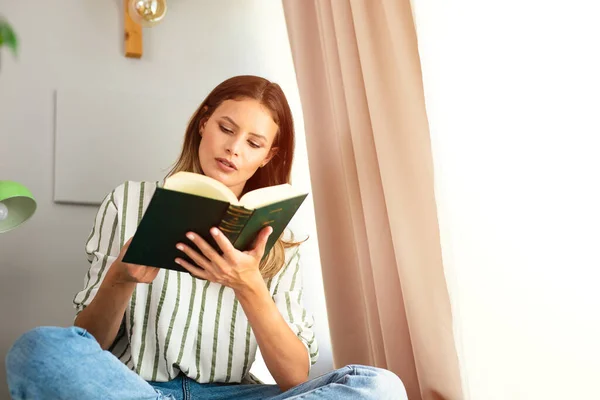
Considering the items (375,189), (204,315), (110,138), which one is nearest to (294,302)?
(204,315)

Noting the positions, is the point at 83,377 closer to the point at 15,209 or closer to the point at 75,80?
the point at 15,209

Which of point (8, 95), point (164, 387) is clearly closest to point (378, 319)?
point (164, 387)

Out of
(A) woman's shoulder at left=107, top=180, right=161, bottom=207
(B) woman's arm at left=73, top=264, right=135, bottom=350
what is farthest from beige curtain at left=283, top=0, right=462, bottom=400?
(B) woman's arm at left=73, top=264, right=135, bottom=350

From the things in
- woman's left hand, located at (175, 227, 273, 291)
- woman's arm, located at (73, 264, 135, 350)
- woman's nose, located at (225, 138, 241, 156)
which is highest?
woman's nose, located at (225, 138, 241, 156)

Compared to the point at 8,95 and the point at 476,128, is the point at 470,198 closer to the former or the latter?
the point at 476,128

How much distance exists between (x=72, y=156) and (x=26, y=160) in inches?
4.4

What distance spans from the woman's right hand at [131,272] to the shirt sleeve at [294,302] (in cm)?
34

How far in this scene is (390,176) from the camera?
1.41 m

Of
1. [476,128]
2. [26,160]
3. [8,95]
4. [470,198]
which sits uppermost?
[8,95]

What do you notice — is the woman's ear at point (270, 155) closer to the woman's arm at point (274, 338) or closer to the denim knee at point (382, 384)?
the woman's arm at point (274, 338)

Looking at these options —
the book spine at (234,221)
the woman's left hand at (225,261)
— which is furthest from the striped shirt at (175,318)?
the book spine at (234,221)

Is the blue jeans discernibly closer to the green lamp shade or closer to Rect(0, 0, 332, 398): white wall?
the green lamp shade

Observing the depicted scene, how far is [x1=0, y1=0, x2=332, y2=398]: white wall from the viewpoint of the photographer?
5.74 feet

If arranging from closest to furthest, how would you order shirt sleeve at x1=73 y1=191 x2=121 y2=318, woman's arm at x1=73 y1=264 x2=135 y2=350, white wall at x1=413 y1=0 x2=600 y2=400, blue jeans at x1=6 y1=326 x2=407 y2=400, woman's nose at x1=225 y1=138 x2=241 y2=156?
blue jeans at x1=6 y1=326 x2=407 y2=400 < white wall at x1=413 y1=0 x2=600 y2=400 < woman's arm at x1=73 y1=264 x2=135 y2=350 < shirt sleeve at x1=73 y1=191 x2=121 y2=318 < woman's nose at x1=225 y1=138 x2=241 y2=156
